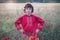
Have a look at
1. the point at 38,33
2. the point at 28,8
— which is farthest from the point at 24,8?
the point at 38,33

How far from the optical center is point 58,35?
3.90m

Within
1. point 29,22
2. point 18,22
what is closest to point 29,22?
point 29,22

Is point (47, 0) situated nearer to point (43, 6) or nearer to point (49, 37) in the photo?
point (43, 6)

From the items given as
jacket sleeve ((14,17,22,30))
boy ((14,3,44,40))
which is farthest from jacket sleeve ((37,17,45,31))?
jacket sleeve ((14,17,22,30))

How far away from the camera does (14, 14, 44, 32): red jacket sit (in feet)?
12.7

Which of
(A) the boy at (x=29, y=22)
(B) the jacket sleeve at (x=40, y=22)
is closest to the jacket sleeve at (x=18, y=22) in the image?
(A) the boy at (x=29, y=22)

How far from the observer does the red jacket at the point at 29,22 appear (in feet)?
12.7

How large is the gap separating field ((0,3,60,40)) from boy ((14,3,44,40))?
3 centimetres

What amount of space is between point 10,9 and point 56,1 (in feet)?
1.45

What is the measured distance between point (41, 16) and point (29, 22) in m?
0.13

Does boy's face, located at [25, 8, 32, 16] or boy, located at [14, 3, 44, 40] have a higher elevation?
boy's face, located at [25, 8, 32, 16]

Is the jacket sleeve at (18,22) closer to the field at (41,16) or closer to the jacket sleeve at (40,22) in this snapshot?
the field at (41,16)

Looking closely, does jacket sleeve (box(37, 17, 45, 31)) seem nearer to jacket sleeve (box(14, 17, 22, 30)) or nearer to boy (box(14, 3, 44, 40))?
boy (box(14, 3, 44, 40))

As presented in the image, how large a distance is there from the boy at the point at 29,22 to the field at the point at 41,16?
34 millimetres
